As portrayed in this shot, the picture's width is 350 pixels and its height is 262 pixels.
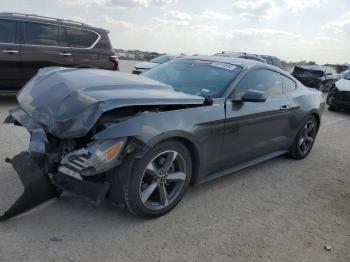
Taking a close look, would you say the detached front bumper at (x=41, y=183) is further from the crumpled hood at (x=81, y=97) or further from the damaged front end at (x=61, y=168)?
the crumpled hood at (x=81, y=97)

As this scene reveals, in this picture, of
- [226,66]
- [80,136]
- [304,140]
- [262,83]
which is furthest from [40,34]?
[80,136]

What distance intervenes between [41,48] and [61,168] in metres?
6.28

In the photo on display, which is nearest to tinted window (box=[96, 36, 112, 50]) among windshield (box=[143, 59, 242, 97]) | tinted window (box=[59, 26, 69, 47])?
tinted window (box=[59, 26, 69, 47])

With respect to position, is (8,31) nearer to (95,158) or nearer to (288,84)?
(288,84)

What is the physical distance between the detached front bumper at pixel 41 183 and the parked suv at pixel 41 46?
5.68 m

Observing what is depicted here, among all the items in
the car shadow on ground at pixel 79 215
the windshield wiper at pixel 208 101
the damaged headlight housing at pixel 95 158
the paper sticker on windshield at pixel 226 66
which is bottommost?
the car shadow on ground at pixel 79 215

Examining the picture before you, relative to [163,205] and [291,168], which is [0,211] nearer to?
[163,205]

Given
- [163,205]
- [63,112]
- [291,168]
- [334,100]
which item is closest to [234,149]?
[163,205]

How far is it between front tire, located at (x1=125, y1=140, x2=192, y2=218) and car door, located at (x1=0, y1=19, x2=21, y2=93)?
240 inches

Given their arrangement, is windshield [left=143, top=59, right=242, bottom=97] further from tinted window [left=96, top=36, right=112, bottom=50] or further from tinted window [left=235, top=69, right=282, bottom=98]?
tinted window [left=96, top=36, right=112, bottom=50]

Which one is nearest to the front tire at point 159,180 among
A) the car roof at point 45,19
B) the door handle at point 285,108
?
the door handle at point 285,108

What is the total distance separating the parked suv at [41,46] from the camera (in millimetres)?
8458

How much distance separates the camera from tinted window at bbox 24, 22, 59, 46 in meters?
8.69

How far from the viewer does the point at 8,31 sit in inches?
332
